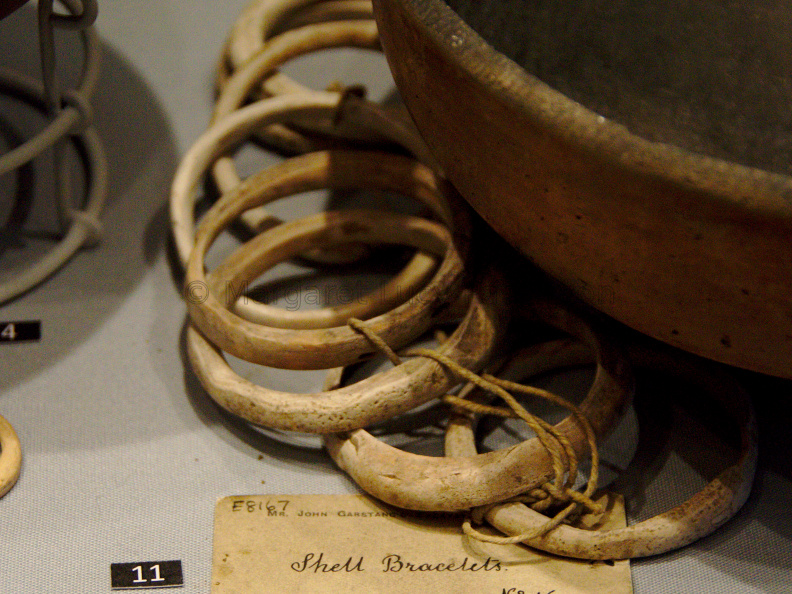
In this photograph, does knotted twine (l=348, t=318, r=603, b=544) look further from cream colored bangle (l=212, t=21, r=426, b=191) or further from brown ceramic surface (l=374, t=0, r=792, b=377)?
cream colored bangle (l=212, t=21, r=426, b=191)

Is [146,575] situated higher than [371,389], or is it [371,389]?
[371,389]

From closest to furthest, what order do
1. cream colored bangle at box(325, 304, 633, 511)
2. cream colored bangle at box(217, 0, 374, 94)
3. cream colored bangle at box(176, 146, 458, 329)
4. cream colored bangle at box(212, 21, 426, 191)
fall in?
1. cream colored bangle at box(325, 304, 633, 511)
2. cream colored bangle at box(176, 146, 458, 329)
3. cream colored bangle at box(212, 21, 426, 191)
4. cream colored bangle at box(217, 0, 374, 94)

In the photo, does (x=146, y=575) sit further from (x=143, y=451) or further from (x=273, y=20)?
(x=273, y=20)

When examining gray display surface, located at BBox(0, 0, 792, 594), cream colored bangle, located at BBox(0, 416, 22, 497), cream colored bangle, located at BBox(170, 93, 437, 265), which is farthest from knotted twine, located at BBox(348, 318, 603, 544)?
cream colored bangle, located at BBox(0, 416, 22, 497)

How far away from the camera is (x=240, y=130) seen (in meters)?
1.45

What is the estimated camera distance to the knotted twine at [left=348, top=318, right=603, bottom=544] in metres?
1.08

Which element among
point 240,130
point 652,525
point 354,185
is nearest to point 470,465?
point 652,525

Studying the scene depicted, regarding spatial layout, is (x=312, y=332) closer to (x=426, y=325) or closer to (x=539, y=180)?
(x=426, y=325)

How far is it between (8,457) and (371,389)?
49 centimetres

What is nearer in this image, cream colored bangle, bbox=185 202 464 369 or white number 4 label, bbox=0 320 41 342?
cream colored bangle, bbox=185 202 464 369

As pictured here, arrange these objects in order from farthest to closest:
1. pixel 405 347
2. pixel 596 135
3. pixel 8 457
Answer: pixel 405 347, pixel 8 457, pixel 596 135

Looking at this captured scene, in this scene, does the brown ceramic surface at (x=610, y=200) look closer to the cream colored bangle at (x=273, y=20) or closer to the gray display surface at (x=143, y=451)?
the gray display surface at (x=143, y=451)

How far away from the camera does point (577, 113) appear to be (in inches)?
32.6

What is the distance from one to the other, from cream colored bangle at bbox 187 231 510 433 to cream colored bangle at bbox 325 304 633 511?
50mm
